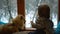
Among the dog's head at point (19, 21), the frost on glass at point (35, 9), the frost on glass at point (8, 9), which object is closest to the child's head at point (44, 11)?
the dog's head at point (19, 21)

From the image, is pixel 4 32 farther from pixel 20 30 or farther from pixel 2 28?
pixel 20 30

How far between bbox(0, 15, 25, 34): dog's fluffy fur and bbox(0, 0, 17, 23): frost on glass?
289 mm

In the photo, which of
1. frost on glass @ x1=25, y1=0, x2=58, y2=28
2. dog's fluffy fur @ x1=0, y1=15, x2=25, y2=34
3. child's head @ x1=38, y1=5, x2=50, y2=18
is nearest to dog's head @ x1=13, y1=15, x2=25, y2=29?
dog's fluffy fur @ x1=0, y1=15, x2=25, y2=34

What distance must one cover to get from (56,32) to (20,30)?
0.60 meters

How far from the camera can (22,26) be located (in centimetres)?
256

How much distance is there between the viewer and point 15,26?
246cm

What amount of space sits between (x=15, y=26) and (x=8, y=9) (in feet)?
1.42

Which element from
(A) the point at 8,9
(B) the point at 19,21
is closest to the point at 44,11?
(B) the point at 19,21

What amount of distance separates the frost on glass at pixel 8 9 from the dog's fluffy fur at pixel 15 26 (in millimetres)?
289

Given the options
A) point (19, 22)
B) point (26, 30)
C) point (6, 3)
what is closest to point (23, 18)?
point (19, 22)

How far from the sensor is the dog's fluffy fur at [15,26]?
7.61ft

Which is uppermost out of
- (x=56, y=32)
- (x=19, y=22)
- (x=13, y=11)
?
(x=13, y=11)

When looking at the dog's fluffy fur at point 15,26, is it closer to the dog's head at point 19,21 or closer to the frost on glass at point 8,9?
the dog's head at point 19,21

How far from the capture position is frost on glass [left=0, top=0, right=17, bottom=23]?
2.74 m
